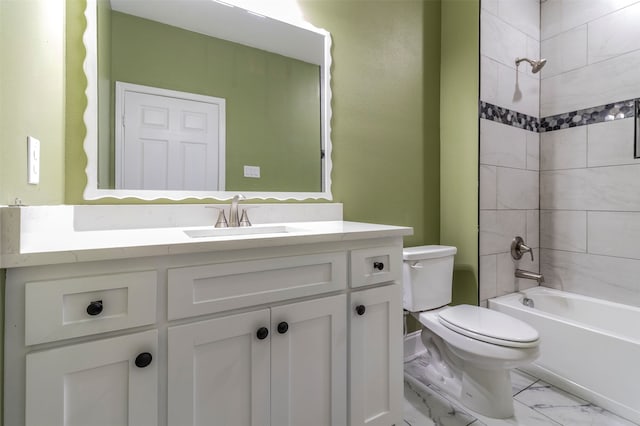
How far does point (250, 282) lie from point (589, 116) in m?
2.47

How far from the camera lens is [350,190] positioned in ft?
5.71

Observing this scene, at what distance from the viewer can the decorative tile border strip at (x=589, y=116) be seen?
189 centimetres

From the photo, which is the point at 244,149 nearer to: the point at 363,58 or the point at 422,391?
the point at 363,58

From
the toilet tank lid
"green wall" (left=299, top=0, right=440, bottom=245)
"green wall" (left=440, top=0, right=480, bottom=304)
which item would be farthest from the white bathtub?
"green wall" (left=299, top=0, right=440, bottom=245)

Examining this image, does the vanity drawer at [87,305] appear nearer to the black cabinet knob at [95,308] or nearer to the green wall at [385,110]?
the black cabinet knob at [95,308]

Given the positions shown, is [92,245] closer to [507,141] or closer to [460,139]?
[460,139]

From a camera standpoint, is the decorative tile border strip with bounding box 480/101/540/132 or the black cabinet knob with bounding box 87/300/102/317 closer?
the black cabinet knob with bounding box 87/300/102/317

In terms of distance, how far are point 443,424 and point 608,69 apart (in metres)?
2.35

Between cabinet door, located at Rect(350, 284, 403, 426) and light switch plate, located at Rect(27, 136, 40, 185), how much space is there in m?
0.98

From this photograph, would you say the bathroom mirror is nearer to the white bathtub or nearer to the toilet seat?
the toilet seat

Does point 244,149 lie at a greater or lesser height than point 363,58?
lesser

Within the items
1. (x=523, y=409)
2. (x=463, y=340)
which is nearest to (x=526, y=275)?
(x=523, y=409)

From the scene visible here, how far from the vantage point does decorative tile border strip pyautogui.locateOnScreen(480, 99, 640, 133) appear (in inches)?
75.0

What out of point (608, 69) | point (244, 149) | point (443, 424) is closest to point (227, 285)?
point (244, 149)
